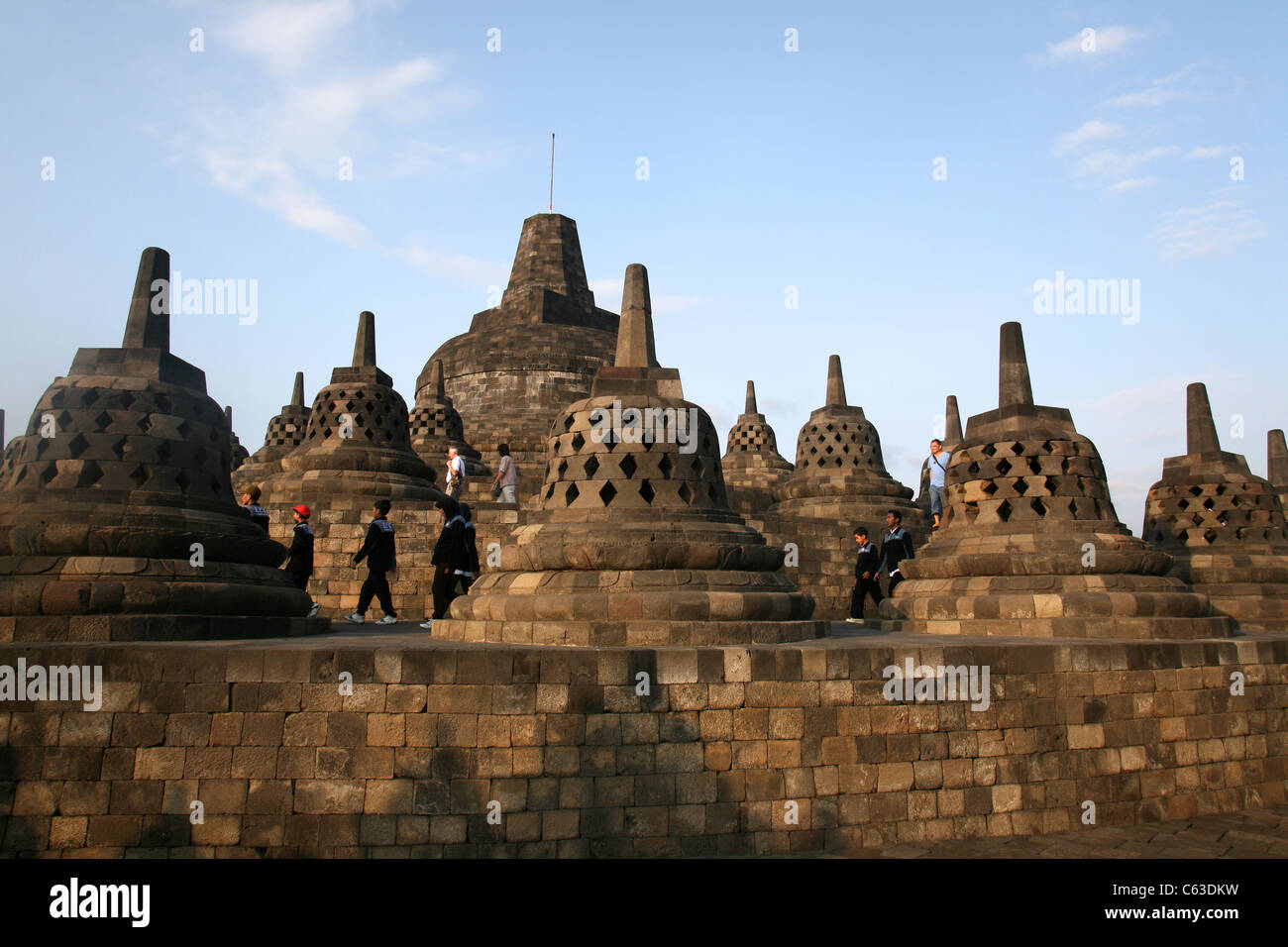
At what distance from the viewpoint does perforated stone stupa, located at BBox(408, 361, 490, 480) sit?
19562mm

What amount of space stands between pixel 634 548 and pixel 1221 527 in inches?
376

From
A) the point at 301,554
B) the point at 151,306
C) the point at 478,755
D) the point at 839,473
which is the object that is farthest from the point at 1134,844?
the point at 839,473

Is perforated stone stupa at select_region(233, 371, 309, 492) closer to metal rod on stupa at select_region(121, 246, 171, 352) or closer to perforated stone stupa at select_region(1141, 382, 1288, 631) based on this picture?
metal rod on stupa at select_region(121, 246, 171, 352)

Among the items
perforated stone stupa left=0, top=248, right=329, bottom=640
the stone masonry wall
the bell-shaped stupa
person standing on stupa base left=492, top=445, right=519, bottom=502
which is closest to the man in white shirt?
person standing on stupa base left=492, top=445, right=519, bottom=502

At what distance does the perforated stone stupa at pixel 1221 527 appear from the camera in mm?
11219

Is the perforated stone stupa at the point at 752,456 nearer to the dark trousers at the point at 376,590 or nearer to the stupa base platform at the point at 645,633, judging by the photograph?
the dark trousers at the point at 376,590

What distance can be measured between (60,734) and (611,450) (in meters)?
4.42

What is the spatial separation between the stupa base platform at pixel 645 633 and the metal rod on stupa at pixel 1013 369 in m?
4.90

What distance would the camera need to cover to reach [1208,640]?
7.20 meters

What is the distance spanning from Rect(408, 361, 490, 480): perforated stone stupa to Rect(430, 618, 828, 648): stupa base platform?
507 inches

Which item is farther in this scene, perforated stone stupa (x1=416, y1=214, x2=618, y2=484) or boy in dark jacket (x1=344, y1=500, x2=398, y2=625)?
perforated stone stupa (x1=416, y1=214, x2=618, y2=484)

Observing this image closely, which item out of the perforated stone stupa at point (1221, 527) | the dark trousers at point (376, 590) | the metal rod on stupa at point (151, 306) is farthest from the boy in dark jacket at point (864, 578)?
the metal rod on stupa at point (151, 306)

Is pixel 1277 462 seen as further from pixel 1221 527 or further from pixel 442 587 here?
pixel 442 587
